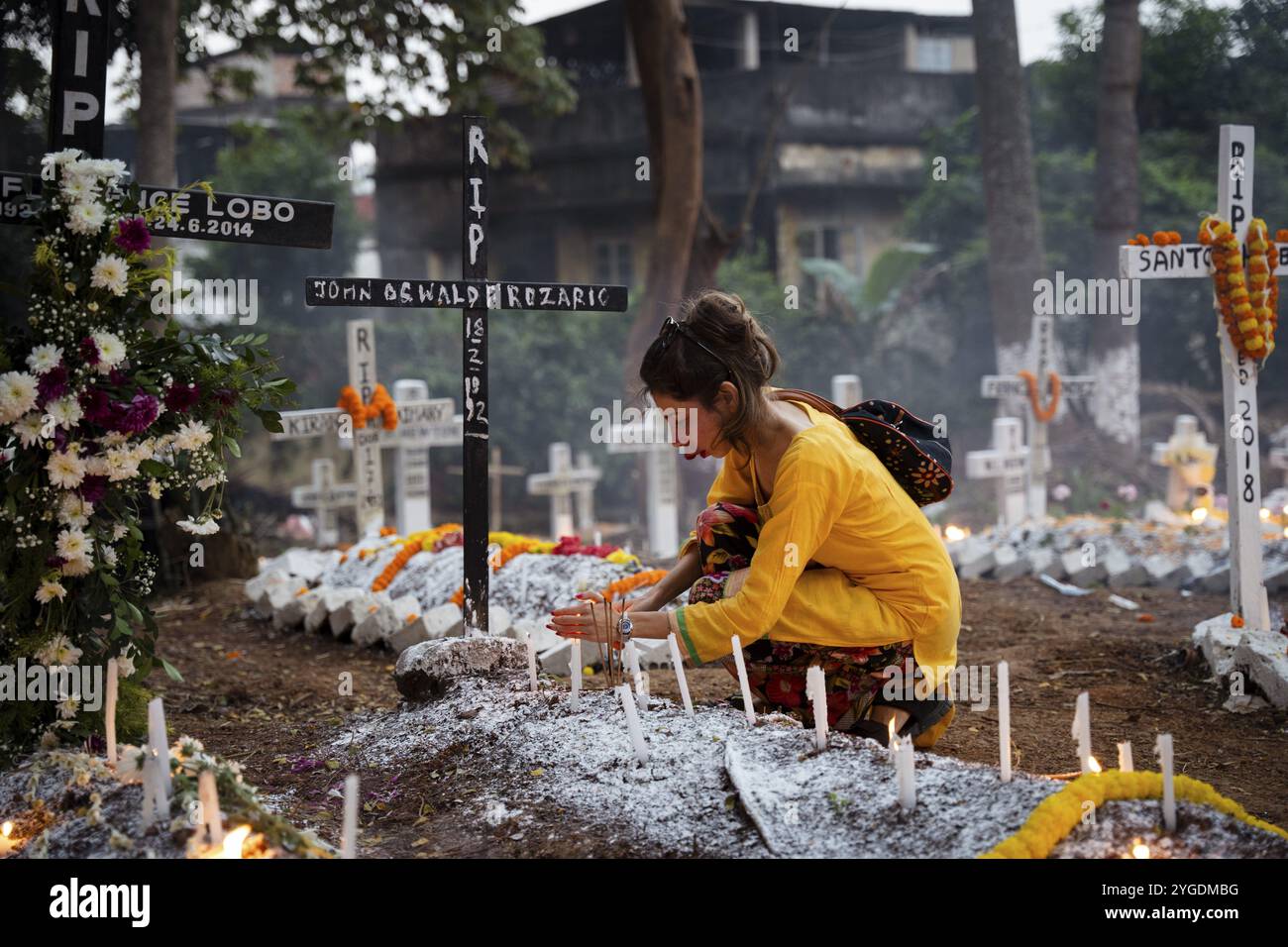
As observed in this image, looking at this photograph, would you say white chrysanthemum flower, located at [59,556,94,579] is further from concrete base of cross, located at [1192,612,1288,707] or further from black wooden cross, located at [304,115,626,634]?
concrete base of cross, located at [1192,612,1288,707]

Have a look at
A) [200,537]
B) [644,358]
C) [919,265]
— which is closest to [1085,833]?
[644,358]

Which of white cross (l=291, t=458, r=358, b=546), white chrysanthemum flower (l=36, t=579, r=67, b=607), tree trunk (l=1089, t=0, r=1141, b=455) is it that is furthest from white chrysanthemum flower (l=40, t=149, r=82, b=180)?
tree trunk (l=1089, t=0, r=1141, b=455)

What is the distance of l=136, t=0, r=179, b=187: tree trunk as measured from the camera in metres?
8.92

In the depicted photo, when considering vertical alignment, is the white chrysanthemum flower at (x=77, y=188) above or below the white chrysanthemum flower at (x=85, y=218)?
above

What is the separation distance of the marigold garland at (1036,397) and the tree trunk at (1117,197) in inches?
172

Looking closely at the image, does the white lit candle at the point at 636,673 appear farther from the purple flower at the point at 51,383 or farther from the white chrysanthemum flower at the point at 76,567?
the purple flower at the point at 51,383

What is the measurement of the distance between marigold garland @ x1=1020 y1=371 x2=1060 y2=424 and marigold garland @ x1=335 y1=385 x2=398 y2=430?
5123mm

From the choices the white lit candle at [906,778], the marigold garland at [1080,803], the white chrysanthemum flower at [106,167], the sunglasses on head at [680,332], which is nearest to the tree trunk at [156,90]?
the white chrysanthemum flower at [106,167]

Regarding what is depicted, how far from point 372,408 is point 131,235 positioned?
4242 millimetres

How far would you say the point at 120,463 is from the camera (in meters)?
3.63

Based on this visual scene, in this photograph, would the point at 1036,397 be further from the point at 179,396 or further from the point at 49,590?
the point at 49,590

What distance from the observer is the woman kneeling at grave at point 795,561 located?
3541 mm

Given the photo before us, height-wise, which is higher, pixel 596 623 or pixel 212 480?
pixel 212 480

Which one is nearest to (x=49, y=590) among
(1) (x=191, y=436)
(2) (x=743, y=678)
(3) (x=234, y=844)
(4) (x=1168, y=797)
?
(1) (x=191, y=436)
